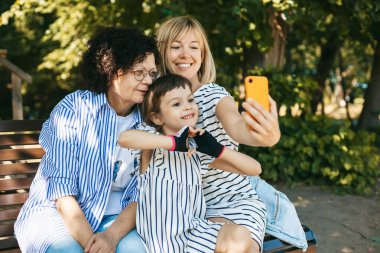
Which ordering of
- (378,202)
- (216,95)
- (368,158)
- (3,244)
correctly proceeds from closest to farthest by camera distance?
(216,95), (3,244), (378,202), (368,158)

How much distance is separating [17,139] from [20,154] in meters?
0.10

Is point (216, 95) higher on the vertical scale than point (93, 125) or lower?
higher

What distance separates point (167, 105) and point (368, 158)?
4.11 meters

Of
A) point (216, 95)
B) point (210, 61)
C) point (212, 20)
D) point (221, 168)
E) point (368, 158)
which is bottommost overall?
point (368, 158)

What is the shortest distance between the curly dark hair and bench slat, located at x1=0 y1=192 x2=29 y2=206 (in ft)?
2.61

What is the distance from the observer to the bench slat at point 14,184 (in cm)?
288

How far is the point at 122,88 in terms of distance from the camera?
2.54 m

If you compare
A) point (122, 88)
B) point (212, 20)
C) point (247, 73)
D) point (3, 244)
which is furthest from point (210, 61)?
point (247, 73)

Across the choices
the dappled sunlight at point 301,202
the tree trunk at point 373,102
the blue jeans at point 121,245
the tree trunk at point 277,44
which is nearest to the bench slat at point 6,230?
the blue jeans at point 121,245

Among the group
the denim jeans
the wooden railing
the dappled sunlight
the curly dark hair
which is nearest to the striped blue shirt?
the curly dark hair

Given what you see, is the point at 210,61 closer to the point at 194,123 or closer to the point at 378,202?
the point at 194,123

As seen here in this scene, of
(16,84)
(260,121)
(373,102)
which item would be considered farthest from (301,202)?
(16,84)

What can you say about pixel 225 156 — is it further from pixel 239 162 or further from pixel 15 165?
pixel 15 165

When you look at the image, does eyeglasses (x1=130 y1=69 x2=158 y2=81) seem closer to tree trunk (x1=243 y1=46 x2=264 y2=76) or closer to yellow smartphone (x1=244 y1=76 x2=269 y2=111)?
yellow smartphone (x1=244 y1=76 x2=269 y2=111)
